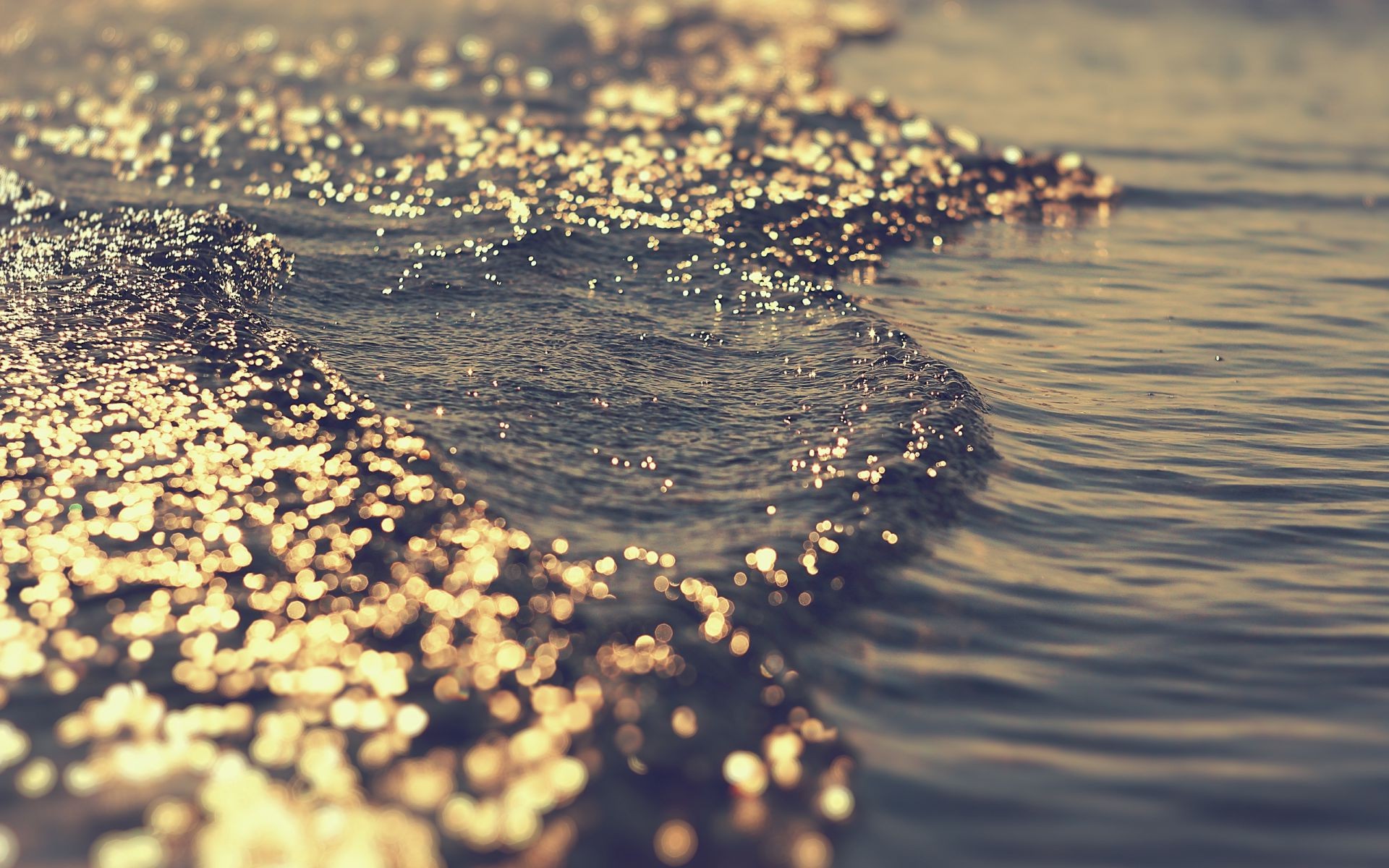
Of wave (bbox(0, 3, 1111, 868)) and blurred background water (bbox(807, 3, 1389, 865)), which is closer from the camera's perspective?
wave (bbox(0, 3, 1111, 868))

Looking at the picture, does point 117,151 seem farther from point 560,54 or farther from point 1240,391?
point 1240,391

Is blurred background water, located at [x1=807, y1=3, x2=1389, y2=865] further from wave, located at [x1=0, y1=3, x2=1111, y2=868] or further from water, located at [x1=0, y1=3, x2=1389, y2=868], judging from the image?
wave, located at [x1=0, y1=3, x2=1111, y2=868]

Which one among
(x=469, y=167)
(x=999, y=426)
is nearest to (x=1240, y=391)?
(x=999, y=426)

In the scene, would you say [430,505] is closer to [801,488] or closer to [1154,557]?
[801,488]

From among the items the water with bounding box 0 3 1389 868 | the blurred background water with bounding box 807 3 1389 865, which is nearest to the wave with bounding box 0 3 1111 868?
the water with bounding box 0 3 1389 868

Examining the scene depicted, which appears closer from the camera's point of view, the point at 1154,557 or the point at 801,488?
the point at 1154,557

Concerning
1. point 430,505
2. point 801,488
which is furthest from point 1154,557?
Answer: point 430,505

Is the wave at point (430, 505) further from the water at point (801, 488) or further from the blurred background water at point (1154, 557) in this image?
the blurred background water at point (1154, 557)

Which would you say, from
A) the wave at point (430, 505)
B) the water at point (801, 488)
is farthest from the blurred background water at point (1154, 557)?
the wave at point (430, 505)
